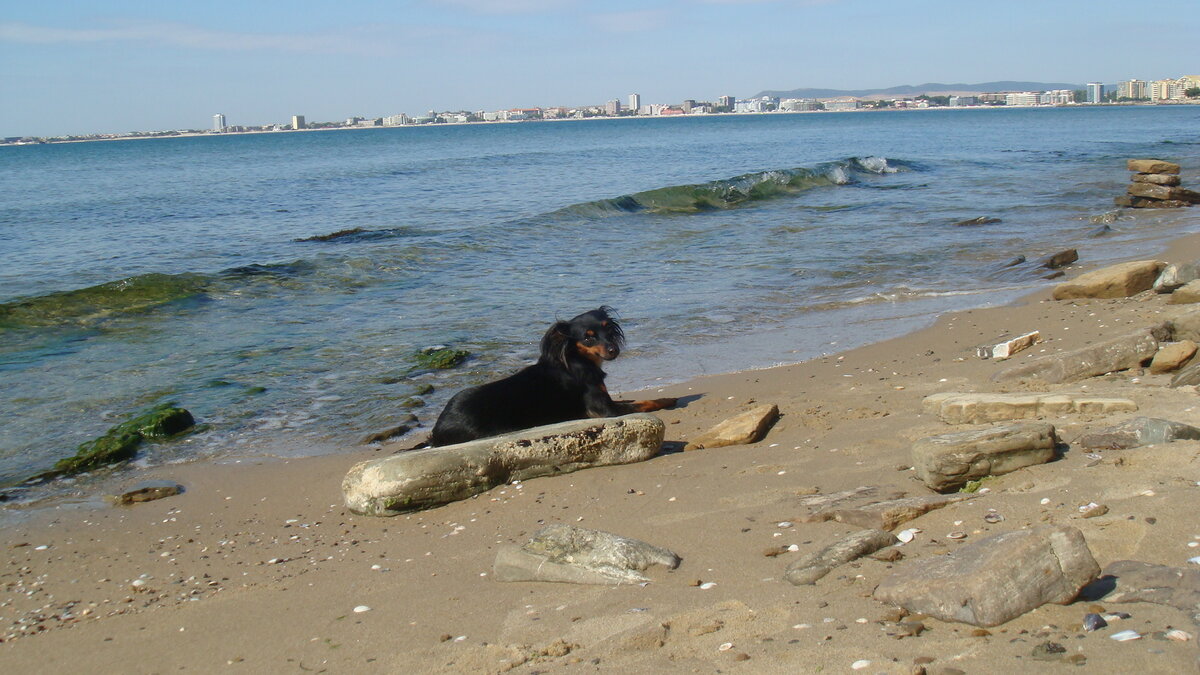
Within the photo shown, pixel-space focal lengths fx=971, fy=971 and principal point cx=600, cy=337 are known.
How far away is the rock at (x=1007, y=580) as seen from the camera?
3.05 meters

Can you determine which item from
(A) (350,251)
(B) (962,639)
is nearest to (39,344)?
(A) (350,251)

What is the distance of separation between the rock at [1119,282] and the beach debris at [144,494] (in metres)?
8.60

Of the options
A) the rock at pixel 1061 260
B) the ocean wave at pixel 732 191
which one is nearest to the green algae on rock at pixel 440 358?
the rock at pixel 1061 260

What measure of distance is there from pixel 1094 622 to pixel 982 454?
1577mm

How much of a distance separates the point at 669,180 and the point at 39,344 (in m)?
23.8

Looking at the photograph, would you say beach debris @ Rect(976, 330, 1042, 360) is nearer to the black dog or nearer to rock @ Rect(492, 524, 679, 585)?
the black dog

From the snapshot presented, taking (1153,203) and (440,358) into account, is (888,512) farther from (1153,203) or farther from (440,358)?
(1153,203)

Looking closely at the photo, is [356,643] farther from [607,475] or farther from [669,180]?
[669,180]

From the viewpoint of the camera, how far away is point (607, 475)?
231 inches

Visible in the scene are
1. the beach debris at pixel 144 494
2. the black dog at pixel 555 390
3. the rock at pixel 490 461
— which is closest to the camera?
the rock at pixel 490 461

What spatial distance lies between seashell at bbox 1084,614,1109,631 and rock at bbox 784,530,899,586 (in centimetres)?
97

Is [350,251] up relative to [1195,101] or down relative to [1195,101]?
down

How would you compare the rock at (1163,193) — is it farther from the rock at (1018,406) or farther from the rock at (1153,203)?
the rock at (1018,406)

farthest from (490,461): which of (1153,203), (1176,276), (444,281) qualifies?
(1153,203)
